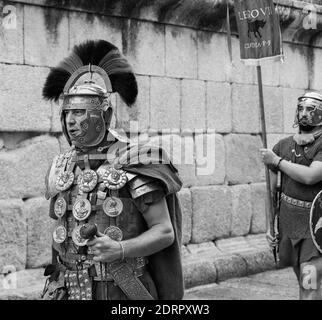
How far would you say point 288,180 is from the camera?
570 cm

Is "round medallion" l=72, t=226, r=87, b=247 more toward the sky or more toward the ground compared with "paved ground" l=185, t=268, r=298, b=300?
more toward the sky

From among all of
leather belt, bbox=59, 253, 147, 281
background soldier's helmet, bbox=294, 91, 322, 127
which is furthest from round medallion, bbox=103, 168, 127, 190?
background soldier's helmet, bbox=294, 91, 322, 127

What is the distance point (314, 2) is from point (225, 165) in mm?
2797

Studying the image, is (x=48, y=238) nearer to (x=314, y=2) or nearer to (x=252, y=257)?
(x=252, y=257)

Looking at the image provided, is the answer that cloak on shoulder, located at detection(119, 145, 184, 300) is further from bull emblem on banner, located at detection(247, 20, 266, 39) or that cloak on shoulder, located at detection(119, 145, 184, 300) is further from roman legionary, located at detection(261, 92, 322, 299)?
bull emblem on banner, located at detection(247, 20, 266, 39)

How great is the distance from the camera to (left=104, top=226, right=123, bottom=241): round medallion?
3465 mm

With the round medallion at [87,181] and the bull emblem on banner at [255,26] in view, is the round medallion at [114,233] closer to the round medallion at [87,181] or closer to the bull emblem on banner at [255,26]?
the round medallion at [87,181]

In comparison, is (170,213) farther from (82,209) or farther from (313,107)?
(313,107)

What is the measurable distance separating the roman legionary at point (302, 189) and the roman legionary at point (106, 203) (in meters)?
2.05

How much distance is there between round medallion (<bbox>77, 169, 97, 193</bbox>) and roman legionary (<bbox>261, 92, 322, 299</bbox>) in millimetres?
2365

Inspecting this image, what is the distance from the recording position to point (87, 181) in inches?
141

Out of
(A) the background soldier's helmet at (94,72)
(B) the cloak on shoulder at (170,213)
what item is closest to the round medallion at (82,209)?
(B) the cloak on shoulder at (170,213)

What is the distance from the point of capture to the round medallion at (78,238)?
3.46 meters
